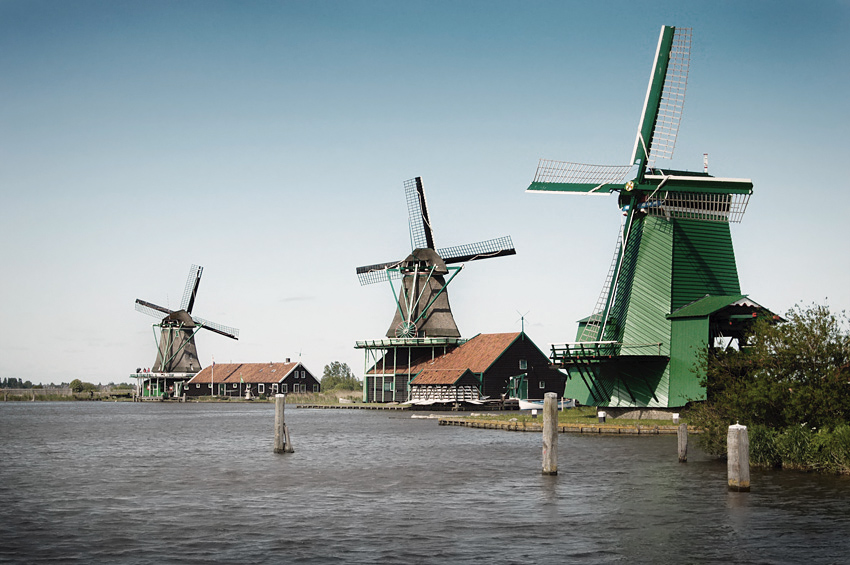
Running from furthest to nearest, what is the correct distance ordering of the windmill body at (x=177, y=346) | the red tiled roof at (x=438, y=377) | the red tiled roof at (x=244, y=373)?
the red tiled roof at (x=244, y=373)
the windmill body at (x=177, y=346)
the red tiled roof at (x=438, y=377)

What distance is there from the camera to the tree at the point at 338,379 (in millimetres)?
148025

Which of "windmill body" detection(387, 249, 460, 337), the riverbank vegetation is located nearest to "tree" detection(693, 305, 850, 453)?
the riverbank vegetation

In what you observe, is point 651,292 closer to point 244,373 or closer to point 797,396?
point 797,396

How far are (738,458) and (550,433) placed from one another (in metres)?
5.46

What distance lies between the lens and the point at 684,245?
4275cm

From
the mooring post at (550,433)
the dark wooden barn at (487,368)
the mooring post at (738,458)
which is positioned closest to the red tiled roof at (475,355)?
the dark wooden barn at (487,368)

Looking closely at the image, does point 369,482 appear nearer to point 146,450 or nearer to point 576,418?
point 146,450

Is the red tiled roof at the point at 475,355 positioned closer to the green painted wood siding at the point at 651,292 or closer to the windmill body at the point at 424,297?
the windmill body at the point at 424,297

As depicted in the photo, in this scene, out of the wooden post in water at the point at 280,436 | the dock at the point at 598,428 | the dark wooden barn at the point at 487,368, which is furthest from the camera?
the dark wooden barn at the point at 487,368

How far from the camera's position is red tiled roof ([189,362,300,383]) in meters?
107

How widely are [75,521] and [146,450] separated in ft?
58.7

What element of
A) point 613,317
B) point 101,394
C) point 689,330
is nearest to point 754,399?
point 689,330

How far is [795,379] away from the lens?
25.9m

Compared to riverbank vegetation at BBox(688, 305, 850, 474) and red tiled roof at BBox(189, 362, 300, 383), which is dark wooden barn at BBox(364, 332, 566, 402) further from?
riverbank vegetation at BBox(688, 305, 850, 474)
